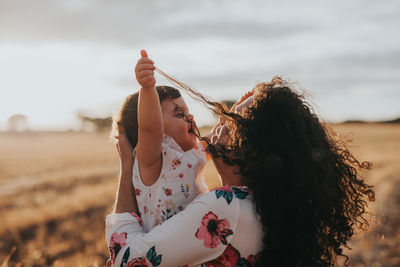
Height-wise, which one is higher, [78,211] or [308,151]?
[308,151]

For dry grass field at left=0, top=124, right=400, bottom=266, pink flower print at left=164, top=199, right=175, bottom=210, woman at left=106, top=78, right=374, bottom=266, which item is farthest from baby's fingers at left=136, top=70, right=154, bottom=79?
dry grass field at left=0, top=124, right=400, bottom=266

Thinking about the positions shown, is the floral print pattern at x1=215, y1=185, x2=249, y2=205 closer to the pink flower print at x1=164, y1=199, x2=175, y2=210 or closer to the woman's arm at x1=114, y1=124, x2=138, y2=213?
the pink flower print at x1=164, y1=199, x2=175, y2=210

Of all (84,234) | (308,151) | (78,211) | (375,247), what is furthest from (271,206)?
(78,211)

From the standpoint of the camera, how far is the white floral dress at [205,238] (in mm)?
1936

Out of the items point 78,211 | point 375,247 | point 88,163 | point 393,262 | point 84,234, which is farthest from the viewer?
point 88,163

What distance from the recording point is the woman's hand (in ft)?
8.52

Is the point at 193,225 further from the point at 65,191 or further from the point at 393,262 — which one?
the point at 65,191

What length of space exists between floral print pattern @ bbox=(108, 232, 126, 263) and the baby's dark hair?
86cm

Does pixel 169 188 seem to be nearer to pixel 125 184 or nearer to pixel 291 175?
pixel 125 184

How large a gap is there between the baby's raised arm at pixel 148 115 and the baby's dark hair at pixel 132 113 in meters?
0.50

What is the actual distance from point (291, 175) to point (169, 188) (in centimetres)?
A: 75

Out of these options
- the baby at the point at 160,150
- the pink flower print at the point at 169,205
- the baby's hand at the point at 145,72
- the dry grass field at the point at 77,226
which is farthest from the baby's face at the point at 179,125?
the dry grass field at the point at 77,226

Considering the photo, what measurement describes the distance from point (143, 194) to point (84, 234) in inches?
254

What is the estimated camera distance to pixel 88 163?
27.5 metres
